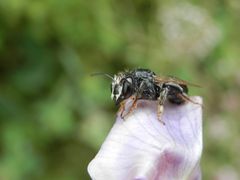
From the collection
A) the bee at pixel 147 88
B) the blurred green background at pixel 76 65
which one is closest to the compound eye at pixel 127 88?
the bee at pixel 147 88

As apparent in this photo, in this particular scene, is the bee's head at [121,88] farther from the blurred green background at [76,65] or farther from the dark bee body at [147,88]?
the blurred green background at [76,65]

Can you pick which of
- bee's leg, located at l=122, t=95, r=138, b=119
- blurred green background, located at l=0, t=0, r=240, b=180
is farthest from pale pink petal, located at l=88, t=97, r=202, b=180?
blurred green background, located at l=0, t=0, r=240, b=180

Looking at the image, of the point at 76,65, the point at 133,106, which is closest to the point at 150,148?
the point at 133,106

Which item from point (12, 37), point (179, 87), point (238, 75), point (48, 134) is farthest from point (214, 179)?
point (179, 87)

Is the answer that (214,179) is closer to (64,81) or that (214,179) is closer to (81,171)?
(81,171)

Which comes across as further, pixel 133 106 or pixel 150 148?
pixel 133 106

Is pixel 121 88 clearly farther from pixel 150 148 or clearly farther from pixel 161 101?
pixel 150 148
